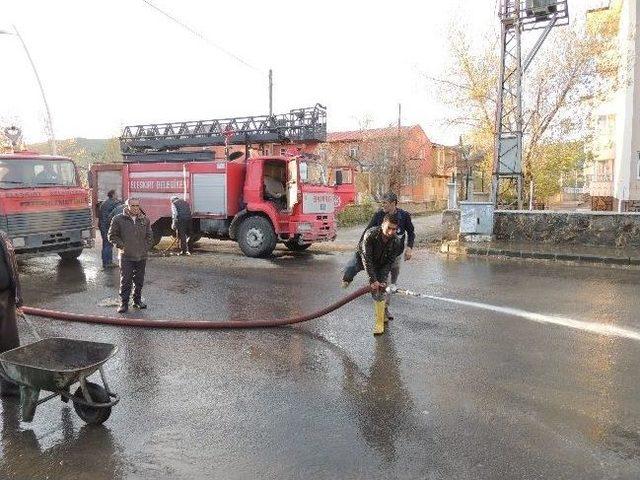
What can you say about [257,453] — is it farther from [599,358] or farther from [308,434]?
[599,358]

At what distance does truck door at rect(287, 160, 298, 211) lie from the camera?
39.4 ft

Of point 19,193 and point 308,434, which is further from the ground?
point 19,193

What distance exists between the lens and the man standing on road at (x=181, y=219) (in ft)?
42.0

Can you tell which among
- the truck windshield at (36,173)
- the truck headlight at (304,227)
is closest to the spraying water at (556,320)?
the truck headlight at (304,227)

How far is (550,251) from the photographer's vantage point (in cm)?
1232

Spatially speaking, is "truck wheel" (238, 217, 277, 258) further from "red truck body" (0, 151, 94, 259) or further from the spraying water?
the spraying water

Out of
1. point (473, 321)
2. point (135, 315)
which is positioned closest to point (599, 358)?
point (473, 321)

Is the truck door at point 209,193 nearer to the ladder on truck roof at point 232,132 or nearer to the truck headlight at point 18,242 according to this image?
the ladder on truck roof at point 232,132

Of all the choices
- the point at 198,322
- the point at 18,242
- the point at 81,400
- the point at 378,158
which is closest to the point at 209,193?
the point at 18,242

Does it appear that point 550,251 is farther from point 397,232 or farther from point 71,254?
point 71,254

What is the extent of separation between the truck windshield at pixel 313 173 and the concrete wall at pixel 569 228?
4.96 metres

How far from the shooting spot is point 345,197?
15008mm

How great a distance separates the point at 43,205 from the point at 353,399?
8.57 meters

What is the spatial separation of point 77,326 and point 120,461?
370cm
